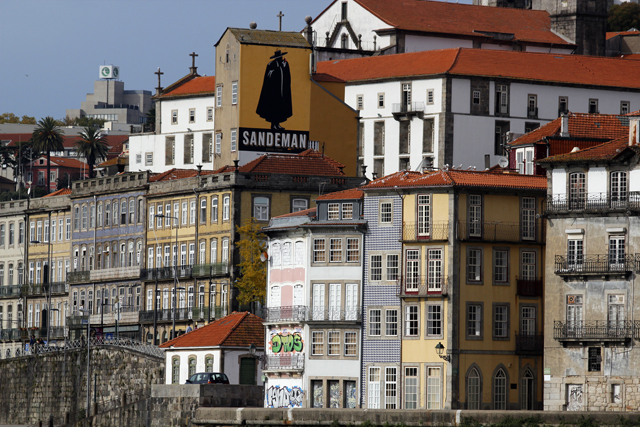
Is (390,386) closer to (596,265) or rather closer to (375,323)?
(375,323)

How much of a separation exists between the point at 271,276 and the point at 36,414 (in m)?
29.1

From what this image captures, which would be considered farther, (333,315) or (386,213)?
(333,315)

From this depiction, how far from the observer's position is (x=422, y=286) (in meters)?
84.6

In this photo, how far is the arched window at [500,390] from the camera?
8348 cm

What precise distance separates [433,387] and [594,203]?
462 inches

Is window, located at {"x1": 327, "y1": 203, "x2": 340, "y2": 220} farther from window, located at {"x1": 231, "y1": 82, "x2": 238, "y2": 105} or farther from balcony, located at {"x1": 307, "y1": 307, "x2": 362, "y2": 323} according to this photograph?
window, located at {"x1": 231, "y1": 82, "x2": 238, "y2": 105}

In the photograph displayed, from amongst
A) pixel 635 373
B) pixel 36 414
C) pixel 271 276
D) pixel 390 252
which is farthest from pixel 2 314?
pixel 635 373

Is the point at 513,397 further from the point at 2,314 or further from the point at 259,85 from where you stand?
the point at 2,314

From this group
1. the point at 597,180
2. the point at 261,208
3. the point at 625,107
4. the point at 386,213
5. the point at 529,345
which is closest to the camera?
the point at 597,180

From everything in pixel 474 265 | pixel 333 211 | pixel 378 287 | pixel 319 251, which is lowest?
pixel 378 287

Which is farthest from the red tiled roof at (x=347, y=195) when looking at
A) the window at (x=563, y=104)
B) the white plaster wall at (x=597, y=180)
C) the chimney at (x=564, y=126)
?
the window at (x=563, y=104)

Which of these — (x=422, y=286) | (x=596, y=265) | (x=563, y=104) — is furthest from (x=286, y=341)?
(x=563, y=104)

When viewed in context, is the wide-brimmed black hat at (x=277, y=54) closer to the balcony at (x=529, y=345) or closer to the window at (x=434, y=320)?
the window at (x=434, y=320)

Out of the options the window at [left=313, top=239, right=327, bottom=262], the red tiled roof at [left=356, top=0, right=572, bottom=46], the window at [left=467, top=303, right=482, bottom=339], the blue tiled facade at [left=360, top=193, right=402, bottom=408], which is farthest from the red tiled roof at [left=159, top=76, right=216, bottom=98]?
the window at [left=467, top=303, right=482, bottom=339]
